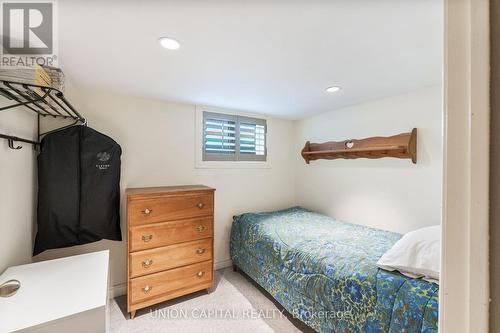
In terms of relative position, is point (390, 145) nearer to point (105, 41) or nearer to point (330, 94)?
point (330, 94)

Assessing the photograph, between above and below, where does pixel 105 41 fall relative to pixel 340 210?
above

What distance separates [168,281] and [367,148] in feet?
8.26

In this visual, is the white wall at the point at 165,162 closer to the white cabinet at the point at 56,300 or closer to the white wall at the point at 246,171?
the white wall at the point at 246,171

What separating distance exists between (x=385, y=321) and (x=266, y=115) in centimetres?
259

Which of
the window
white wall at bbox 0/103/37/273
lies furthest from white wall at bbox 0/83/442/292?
the window

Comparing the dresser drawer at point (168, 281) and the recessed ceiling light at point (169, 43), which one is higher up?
the recessed ceiling light at point (169, 43)

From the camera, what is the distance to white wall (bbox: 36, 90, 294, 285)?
7.22 ft

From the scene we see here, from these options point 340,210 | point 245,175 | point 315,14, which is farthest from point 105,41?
point 340,210

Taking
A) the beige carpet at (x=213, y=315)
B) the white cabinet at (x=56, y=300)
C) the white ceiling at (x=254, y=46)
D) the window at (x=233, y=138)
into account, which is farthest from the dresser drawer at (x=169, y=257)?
the white ceiling at (x=254, y=46)

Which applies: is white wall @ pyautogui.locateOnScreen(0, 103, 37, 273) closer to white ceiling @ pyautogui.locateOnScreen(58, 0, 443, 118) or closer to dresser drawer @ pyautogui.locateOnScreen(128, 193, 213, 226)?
white ceiling @ pyautogui.locateOnScreen(58, 0, 443, 118)

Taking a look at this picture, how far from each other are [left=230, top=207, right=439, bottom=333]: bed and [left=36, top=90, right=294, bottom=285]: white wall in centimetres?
36

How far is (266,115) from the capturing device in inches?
125

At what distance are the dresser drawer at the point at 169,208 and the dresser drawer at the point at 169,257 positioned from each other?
284 mm

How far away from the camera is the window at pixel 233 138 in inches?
111
